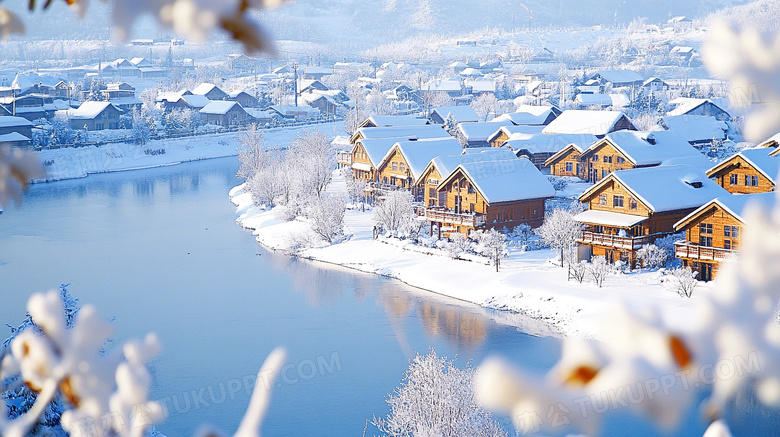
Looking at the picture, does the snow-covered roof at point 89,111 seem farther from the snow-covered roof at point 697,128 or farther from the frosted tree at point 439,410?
the frosted tree at point 439,410

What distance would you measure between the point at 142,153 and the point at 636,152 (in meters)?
19.8

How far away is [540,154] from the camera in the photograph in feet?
79.8

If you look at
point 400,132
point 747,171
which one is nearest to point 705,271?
point 747,171

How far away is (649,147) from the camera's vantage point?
20125mm

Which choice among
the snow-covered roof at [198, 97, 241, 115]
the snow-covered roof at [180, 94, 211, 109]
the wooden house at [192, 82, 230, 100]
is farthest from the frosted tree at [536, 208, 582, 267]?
the wooden house at [192, 82, 230, 100]

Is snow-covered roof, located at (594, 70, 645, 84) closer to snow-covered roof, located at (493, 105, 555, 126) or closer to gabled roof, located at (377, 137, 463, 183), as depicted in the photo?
snow-covered roof, located at (493, 105, 555, 126)

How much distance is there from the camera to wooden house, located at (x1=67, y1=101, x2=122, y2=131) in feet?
118

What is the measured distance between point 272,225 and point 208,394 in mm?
10113

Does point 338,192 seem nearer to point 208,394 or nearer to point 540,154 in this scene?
point 540,154

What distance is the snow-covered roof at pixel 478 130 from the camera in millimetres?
28922

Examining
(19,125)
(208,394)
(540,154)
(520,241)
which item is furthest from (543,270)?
(19,125)

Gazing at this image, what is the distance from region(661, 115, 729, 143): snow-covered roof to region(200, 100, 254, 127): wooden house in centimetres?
2128

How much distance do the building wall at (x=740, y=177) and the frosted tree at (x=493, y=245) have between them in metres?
4.85

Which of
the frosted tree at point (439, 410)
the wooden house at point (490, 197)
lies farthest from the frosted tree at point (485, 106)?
the frosted tree at point (439, 410)
